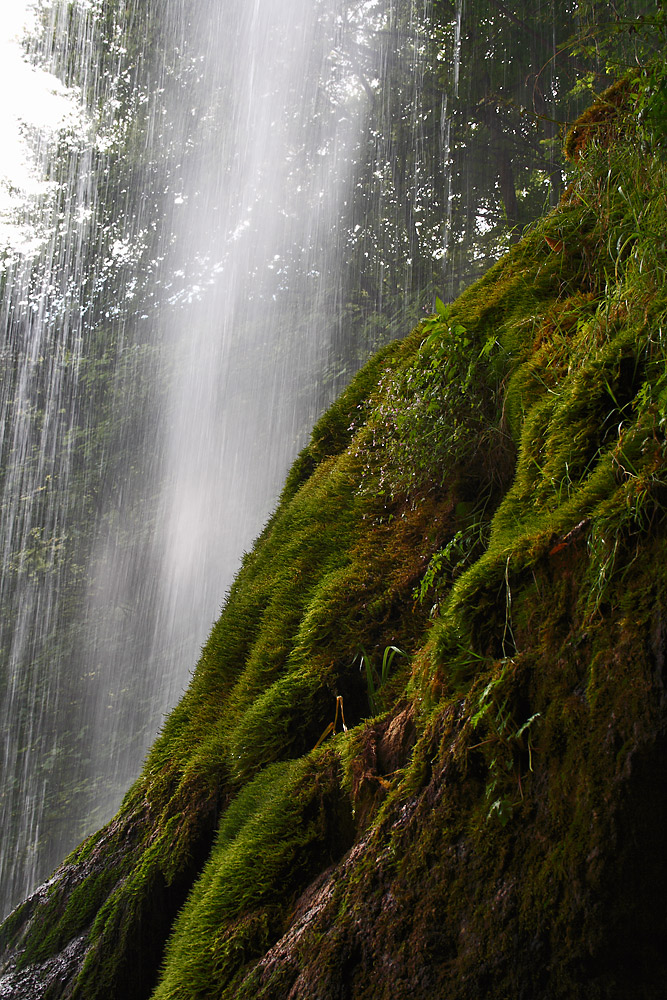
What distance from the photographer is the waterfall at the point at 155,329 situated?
634 inches

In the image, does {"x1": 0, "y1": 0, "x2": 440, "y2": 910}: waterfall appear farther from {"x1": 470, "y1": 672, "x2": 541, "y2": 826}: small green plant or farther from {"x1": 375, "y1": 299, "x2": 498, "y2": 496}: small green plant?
{"x1": 470, "y1": 672, "x2": 541, "y2": 826}: small green plant

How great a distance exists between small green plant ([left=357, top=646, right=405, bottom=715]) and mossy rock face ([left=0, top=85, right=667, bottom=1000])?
0.02 m

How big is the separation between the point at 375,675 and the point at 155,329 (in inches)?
786

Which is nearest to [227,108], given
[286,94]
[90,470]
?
[286,94]

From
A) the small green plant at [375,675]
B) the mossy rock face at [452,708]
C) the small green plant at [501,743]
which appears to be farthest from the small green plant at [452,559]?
the small green plant at [501,743]

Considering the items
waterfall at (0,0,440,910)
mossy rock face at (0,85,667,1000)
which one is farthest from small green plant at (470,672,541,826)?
waterfall at (0,0,440,910)

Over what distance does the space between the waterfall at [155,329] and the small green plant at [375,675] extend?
12.0 metres

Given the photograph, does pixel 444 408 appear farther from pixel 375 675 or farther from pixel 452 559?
pixel 375 675

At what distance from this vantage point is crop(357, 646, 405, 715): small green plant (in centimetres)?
238

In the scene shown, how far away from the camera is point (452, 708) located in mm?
1674

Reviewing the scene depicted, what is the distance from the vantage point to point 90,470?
1988cm

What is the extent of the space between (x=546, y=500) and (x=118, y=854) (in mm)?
2294

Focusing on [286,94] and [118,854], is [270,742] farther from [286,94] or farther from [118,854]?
[286,94]

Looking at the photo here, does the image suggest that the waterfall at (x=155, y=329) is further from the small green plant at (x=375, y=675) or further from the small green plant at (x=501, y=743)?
the small green plant at (x=501, y=743)
